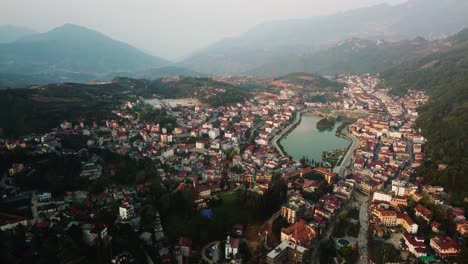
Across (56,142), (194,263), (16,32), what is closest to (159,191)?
(194,263)

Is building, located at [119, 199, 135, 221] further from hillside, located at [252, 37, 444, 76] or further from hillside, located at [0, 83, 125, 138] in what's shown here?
hillside, located at [252, 37, 444, 76]

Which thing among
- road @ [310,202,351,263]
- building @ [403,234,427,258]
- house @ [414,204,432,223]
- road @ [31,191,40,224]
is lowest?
road @ [310,202,351,263]

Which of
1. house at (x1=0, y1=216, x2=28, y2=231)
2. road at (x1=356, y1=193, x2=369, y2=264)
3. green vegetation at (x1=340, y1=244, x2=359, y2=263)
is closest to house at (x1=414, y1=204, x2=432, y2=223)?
road at (x1=356, y1=193, x2=369, y2=264)

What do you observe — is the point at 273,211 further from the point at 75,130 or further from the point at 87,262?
the point at 75,130

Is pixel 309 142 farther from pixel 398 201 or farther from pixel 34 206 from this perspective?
pixel 34 206

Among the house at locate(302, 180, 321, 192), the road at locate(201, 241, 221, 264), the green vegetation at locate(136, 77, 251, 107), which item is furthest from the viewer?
the green vegetation at locate(136, 77, 251, 107)

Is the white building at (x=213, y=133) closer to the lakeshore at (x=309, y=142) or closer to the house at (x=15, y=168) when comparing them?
the lakeshore at (x=309, y=142)
